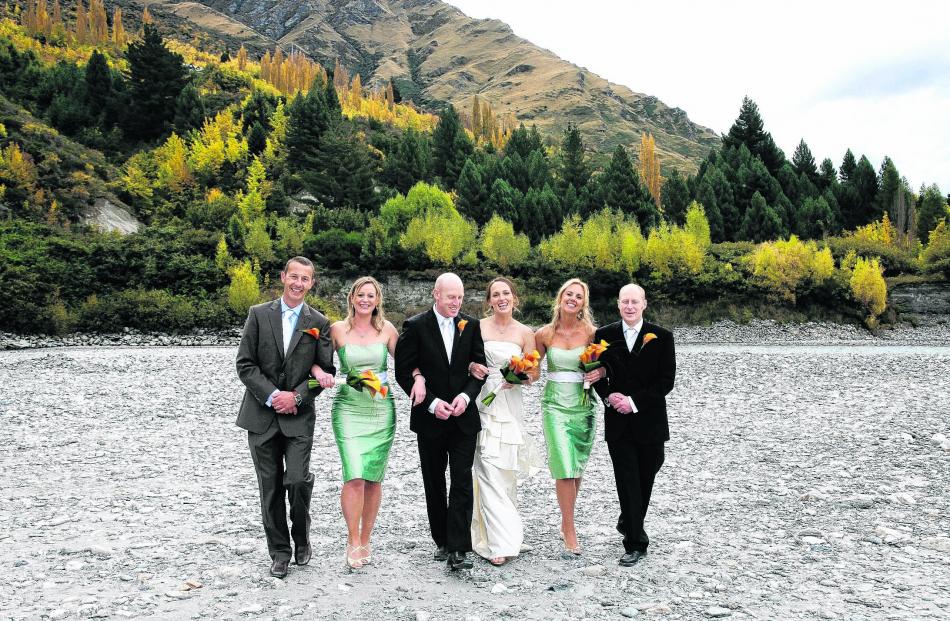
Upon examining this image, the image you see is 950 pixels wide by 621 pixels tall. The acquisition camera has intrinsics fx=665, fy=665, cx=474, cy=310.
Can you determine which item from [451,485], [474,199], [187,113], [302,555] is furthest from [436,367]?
[187,113]

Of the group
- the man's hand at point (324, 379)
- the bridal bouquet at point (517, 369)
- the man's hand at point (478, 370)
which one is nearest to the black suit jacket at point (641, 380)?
the bridal bouquet at point (517, 369)

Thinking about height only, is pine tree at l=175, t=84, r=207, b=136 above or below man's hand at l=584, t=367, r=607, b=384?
above

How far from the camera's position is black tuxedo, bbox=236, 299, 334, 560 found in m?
5.30

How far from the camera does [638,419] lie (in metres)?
5.67

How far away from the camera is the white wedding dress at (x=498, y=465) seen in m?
5.69

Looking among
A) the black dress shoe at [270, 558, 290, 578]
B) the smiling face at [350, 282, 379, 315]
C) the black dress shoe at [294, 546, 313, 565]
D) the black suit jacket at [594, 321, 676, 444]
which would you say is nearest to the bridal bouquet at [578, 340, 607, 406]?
the black suit jacket at [594, 321, 676, 444]

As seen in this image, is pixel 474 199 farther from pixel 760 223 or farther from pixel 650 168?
pixel 650 168

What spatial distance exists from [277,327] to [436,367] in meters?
1.36

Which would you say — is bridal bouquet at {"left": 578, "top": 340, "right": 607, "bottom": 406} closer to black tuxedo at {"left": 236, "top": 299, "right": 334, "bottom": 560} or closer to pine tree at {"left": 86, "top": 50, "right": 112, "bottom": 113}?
black tuxedo at {"left": 236, "top": 299, "right": 334, "bottom": 560}

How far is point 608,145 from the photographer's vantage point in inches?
6929

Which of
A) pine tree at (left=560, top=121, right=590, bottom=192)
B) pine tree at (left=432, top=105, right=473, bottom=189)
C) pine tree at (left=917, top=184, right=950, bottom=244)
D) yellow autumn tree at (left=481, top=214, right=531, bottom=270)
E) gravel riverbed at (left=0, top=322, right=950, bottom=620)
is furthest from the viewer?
pine tree at (left=560, top=121, right=590, bottom=192)

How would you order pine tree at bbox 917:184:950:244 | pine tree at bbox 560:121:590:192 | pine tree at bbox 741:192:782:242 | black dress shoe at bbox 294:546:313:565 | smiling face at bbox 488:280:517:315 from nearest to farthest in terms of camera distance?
black dress shoe at bbox 294:546:313:565, smiling face at bbox 488:280:517:315, pine tree at bbox 741:192:782:242, pine tree at bbox 917:184:950:244, pine tree at bbox 560:121:590:192

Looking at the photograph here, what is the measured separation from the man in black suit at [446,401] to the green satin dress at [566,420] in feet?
2.28

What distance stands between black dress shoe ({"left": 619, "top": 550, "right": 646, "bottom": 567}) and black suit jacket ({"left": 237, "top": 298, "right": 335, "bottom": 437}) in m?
2.80
